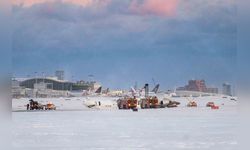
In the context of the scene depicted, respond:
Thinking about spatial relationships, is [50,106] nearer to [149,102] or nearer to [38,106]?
[38,106]

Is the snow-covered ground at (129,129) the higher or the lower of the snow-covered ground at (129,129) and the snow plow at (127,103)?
the lower

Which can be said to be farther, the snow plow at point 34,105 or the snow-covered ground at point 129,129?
the snow plow at point 34,105

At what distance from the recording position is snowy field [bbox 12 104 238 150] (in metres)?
5.46

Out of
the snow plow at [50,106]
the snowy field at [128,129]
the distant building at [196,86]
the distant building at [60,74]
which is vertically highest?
the distant building at [60,74]

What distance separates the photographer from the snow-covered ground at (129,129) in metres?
5.47

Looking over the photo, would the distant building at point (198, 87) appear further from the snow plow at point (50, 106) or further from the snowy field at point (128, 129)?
the snow plow at point (50, 106)

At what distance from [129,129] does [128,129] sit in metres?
0.01

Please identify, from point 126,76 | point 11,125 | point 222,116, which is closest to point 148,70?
point 126,76

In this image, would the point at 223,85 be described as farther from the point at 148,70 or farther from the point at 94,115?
the point at 94,115

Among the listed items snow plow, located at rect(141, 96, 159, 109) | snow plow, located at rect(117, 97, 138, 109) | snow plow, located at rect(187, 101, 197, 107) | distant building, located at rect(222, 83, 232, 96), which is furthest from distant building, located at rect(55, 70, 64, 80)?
distant building, located at rect(222, 83, 232, 96)

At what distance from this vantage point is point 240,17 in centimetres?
549

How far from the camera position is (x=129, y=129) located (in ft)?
21.0

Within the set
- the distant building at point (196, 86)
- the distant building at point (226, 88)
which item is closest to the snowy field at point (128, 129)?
the distant building at point (226, 88)

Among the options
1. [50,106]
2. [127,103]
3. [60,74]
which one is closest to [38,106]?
[50,106]
